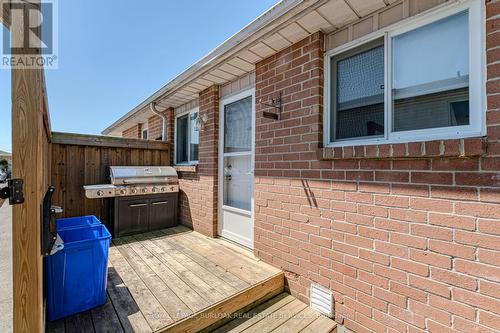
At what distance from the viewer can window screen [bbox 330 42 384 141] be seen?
6.85 ft

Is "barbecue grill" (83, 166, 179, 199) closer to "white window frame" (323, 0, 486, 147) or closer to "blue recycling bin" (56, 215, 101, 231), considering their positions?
"blue recycling bin" (56, 215, 101, 231)

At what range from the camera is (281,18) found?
214cm

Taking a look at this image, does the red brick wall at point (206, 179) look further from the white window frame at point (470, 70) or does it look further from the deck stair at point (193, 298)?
the white window frame at point (470, 70)

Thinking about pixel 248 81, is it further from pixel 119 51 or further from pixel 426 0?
pixel 119 51

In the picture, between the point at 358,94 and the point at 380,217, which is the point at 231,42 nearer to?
the point at 358,94

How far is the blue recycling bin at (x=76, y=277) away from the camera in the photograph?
186cm

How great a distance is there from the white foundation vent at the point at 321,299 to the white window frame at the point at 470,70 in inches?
57.1

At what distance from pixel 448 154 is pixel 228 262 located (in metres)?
2.51

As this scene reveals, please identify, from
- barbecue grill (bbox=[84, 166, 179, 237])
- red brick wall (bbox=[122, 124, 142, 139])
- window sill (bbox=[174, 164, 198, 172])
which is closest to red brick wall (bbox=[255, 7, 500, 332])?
window sill (bbox=[174, 164, 198, 172])

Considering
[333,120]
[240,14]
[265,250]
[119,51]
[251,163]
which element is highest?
[119,51]

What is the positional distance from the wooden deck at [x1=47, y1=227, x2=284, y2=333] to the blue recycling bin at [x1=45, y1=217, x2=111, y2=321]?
0.09 m

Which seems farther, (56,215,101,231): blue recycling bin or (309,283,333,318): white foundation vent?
(56,215,101,231): blue recycling bin

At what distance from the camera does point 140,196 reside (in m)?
4.11

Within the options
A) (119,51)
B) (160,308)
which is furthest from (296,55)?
(119,51)
